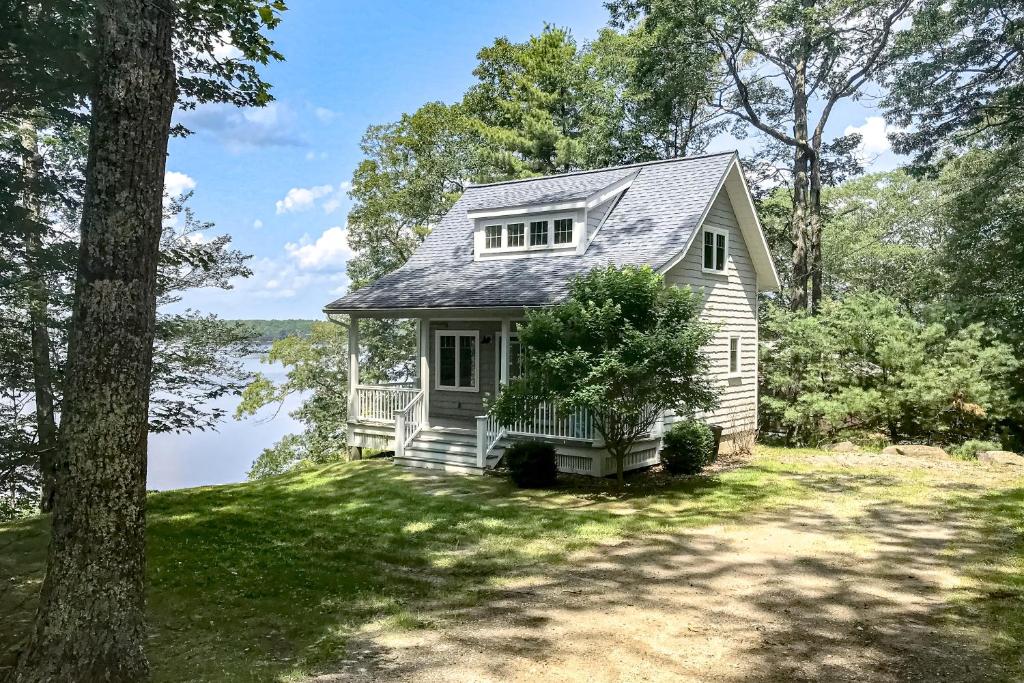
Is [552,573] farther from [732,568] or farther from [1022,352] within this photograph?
[1022,352]

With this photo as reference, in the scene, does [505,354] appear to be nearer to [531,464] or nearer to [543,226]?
[531,464]

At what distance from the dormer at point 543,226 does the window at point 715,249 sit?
8.66 feet

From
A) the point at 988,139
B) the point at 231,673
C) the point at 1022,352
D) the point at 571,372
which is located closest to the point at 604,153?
the point at 988,139

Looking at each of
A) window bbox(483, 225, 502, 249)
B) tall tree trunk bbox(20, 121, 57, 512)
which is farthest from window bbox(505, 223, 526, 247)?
tall tree trunk bbox(20, 121, 57, 512)

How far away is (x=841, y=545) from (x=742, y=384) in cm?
966

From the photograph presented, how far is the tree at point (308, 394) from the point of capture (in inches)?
1019

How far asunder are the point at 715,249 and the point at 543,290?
5.34 meters

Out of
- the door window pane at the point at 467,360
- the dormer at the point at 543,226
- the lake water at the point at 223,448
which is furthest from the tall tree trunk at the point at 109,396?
the door window pane at the point at 467,360

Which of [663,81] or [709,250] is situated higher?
[663,81]

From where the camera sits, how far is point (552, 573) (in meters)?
8.00

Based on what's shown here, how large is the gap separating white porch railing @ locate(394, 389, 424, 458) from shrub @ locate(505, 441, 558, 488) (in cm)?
339

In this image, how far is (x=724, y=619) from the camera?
6.42 metres

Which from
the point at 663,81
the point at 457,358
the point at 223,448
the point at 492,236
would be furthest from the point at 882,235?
the point at 223,448

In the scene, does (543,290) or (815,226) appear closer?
(543,290)
